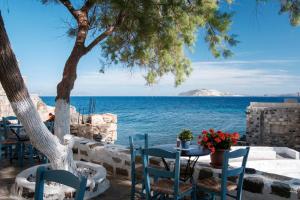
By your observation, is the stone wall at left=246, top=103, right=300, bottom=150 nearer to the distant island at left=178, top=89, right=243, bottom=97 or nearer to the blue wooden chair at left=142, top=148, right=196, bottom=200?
the blue wooden chair at left=142, top=148, right=196, bottom=200

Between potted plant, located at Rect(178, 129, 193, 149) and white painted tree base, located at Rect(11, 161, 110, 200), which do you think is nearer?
white painted tree base, located at Rect(11, 161, 110, 200)

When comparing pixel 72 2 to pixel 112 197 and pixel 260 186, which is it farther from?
pixel 260 186

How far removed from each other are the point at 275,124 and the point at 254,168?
468 inches

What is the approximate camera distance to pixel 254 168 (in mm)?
5633

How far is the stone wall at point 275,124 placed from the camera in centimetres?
1636

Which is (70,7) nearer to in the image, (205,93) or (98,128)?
(98,128)

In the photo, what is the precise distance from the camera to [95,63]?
586 centimetres

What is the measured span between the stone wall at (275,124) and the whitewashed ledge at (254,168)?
8669 mm

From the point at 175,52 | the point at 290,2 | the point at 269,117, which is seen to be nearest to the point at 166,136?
the point at 269,117

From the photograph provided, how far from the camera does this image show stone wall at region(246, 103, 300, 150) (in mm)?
16359

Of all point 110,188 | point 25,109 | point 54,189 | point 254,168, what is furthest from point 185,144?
point 254,168

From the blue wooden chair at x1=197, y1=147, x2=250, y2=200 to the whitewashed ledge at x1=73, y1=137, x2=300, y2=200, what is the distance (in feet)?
0.87

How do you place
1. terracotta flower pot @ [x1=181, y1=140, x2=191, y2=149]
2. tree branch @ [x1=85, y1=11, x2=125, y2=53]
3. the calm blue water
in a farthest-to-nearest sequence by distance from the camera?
the calm blue water
tree branch @ [x1=85, y1=11, x2=125, y2=53]
terracotta flower pot @ [x1=181, y1=140, x2=191, y2=149]

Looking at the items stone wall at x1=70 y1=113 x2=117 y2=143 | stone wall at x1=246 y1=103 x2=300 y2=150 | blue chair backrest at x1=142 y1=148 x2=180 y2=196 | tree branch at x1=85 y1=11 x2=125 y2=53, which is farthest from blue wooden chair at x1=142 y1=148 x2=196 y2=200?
stone wall at x1=246 y1=103 x2=300 y2=150
